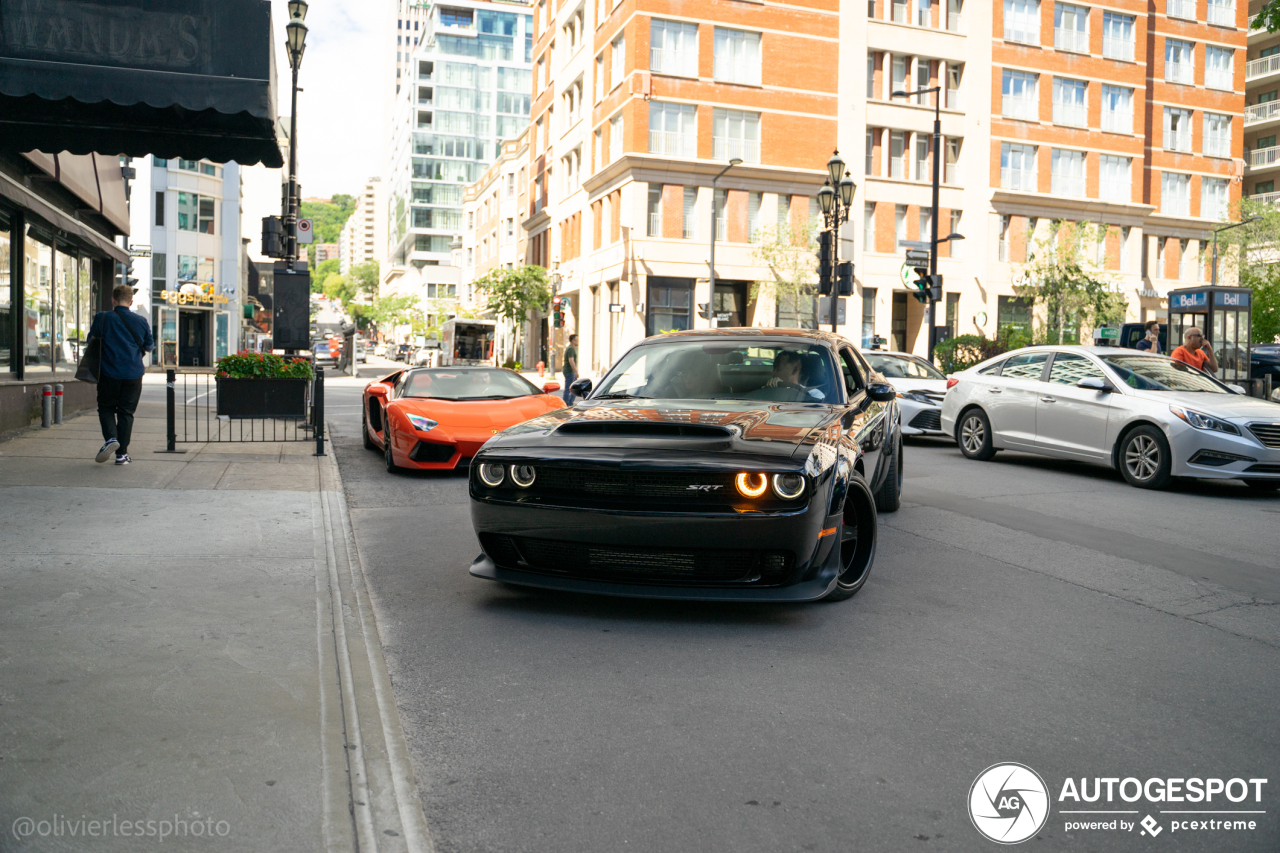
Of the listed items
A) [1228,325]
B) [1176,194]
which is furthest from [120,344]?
[1176,194]

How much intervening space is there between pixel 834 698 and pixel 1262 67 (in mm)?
73967

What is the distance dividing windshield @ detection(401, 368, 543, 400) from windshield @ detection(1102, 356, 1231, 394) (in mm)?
6544

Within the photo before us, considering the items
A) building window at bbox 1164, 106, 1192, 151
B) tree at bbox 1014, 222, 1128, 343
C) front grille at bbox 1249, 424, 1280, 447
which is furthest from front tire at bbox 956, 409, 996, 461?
building window at bbox 1164, 106, 1192, 151

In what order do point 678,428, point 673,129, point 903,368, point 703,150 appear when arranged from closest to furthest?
1. point 678,428
2. point 903,368
3. point 673,129
4. point 703,150

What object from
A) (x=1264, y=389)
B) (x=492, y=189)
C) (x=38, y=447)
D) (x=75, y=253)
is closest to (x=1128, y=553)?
(x=38, y=447)

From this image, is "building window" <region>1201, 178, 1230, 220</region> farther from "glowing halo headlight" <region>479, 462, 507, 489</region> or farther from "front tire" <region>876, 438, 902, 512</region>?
"glowing halo headlight" <region>479, 462, 507, 489</region>

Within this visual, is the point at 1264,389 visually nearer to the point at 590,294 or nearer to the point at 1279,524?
the point at 1279,524

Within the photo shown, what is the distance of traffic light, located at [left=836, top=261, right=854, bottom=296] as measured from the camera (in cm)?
1967

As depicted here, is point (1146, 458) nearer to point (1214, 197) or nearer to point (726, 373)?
point (726, 373)

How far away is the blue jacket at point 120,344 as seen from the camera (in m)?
10.4

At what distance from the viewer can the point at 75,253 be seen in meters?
17.3

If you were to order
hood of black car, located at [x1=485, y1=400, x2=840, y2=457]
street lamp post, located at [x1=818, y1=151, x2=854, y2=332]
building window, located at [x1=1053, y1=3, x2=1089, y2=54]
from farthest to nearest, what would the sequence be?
building window, located at [x1=1053, y1=3, x2=1089, y2=54] → street lamp post, located at [x1=818, y1=151, x2=854, y2=332] → hood of black car, located at [x1=485, y1=400, x2=840, y2=457]

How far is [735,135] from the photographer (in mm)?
43875

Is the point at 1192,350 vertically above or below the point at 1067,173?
below
